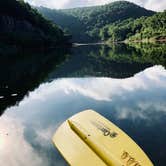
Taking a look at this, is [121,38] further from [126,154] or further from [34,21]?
[126,154]

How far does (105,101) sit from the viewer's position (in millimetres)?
22750

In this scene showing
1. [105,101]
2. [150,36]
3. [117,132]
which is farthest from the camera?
[150,36]

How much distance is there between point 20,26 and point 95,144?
311 feet

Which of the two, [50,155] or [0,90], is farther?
[0,90]

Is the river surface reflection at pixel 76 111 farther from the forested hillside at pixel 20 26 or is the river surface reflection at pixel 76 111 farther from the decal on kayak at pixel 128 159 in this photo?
the forested hillside at pixel 20 26

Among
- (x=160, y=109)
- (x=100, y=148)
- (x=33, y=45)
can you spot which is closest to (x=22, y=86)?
(x=160, y=109)

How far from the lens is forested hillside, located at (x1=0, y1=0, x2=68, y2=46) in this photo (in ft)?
292

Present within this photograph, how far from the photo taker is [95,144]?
479 inches

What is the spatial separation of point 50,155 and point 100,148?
286cm

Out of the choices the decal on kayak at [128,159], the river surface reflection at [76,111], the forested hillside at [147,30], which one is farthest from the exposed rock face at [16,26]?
the decal on kayak at [128,159]

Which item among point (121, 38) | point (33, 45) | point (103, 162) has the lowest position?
point (121, 38)

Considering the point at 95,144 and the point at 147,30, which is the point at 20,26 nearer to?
the point at 147,30

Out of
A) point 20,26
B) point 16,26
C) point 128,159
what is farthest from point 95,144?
point 20,26

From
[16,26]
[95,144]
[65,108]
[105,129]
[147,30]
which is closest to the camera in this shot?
[95,144]
